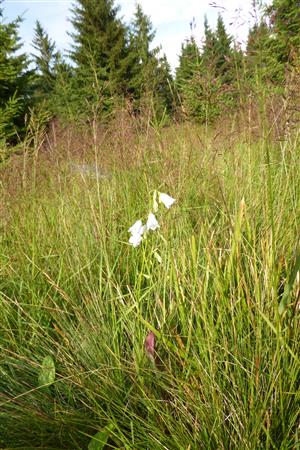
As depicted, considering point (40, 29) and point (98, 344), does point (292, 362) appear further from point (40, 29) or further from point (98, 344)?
point (40, 29)

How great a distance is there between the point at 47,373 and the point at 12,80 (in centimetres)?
749

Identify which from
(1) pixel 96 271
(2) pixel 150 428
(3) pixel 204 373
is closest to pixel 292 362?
(3) pixel 204 373

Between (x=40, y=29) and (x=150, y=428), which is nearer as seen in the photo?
(x=150, y=428)

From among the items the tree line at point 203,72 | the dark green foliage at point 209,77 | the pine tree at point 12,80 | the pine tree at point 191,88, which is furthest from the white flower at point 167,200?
the pine tree at point 12,80

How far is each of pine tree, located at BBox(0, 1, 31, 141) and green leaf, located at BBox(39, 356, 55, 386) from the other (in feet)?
20.4

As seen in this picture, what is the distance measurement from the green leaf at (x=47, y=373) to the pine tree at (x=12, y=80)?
6.21 metres

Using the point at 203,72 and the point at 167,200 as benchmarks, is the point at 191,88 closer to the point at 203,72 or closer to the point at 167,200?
the point at 203,72

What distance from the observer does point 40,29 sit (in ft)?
95.3

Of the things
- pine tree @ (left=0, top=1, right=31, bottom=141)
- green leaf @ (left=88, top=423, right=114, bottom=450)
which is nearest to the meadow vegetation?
green leaf @ (left=88, top=423, right=114, bottom=450)

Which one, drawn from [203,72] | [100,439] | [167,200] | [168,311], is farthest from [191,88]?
[100,439]

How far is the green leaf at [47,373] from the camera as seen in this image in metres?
0.84

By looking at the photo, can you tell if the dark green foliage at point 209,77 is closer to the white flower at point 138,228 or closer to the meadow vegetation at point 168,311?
the meadow vegetation at point 168,311

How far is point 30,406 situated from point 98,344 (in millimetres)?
224

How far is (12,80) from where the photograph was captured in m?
6.91
